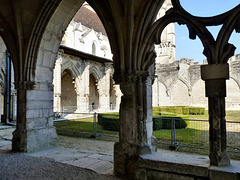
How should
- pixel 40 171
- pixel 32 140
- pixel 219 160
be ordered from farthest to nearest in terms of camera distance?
pixel 32 140 < pixel 40 171 < pixel 219 160

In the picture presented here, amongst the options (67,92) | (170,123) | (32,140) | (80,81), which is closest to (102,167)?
(32,140)

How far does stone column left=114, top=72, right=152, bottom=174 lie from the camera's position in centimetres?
283

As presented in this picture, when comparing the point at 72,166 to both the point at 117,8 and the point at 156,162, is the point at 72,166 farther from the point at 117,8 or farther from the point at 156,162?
the point at 117,8

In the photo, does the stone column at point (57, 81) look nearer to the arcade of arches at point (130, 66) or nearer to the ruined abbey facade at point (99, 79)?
the ruined abbey facade at point (99, 79)

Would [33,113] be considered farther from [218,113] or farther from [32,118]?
[218,113]

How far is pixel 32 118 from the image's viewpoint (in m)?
4.30

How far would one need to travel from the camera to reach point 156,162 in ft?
8.29

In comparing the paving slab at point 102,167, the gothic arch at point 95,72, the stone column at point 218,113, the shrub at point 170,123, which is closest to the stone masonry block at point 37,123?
the paving slab at point 102,167

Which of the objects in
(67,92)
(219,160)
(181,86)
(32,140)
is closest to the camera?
(219,160)

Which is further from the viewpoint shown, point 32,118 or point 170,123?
point 170,123

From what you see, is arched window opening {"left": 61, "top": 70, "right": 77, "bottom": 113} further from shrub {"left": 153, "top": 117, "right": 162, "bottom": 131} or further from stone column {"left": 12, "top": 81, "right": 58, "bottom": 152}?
stone column {"left": 12, "top": 81, "right": 58, "bottom": 152}

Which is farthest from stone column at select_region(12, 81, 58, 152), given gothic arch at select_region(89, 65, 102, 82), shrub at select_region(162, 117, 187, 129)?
gothic arch at select_region(89, 65, 102, 82)

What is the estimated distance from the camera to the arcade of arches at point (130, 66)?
7.72 feet

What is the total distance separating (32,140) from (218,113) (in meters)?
3.81
